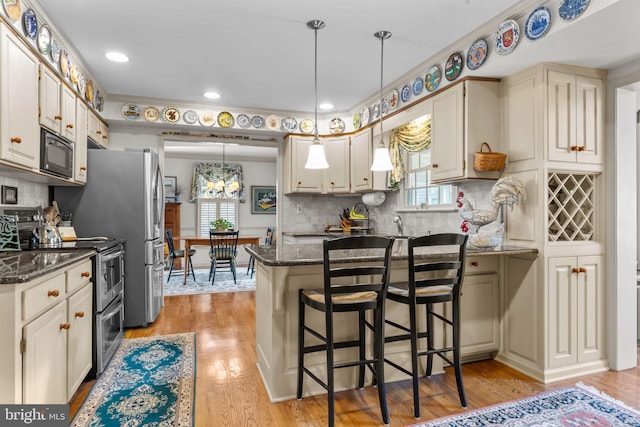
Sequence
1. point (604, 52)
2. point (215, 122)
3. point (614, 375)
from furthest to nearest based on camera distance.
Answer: point (215, 122) → point (614, 375) → point (604, 52)

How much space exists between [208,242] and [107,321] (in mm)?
3458

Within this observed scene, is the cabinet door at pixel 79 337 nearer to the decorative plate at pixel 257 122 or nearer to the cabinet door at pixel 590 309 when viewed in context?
the decorative plate at pixel 257 122

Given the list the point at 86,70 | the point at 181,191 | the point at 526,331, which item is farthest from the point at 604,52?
the point at 181,191

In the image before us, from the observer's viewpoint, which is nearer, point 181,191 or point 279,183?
point 279,183

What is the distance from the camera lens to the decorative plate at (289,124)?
192 inches

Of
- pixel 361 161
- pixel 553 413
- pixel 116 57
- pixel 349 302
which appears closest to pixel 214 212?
pixel 361 161

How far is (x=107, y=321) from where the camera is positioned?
2.74 metres

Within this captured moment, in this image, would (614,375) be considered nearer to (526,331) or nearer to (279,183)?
(526,331)

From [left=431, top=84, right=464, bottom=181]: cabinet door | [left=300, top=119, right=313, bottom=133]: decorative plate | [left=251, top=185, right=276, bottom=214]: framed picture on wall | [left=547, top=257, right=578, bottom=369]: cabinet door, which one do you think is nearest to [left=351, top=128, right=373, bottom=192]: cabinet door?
[left=300, top=119, right=313, bottom=133]: decorative plate

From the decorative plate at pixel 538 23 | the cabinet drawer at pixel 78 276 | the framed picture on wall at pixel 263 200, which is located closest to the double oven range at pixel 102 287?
the cabinet drawer at pixel 78 276

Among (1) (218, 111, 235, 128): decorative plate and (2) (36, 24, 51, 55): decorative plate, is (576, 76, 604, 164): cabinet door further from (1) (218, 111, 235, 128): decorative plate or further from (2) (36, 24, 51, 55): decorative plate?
(2) (36, 24, 51, 55): decorative plate

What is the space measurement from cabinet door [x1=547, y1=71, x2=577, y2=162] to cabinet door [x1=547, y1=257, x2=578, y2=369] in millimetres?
748

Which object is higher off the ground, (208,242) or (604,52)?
(604,52)

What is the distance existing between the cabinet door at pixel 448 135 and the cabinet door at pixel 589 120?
0.78m
